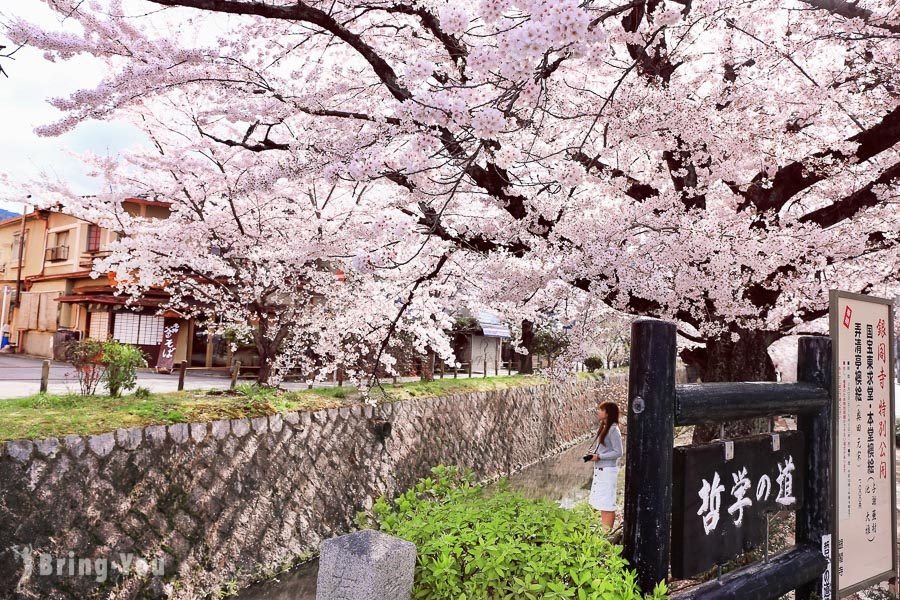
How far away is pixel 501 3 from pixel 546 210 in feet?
15.0

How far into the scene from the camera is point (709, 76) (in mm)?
7898

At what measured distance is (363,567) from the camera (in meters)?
2.62

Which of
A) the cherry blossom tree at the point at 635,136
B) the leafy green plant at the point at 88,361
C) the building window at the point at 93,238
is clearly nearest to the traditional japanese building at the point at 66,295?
the building window at the point at 93,238

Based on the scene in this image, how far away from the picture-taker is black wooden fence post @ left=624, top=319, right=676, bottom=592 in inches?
123

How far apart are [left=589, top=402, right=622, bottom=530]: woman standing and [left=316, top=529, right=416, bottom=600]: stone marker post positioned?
5.86 meters

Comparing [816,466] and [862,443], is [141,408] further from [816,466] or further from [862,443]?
[862,443]

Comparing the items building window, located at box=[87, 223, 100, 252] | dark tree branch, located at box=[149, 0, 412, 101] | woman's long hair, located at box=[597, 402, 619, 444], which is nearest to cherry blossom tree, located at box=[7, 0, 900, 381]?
dark tree branch, located at box=[149, 0, 412, 101]

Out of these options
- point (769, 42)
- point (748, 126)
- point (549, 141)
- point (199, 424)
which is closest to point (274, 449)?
point (199, 424)

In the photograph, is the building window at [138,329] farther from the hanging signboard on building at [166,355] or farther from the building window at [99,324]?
the hanging signboard on building at [166,355]

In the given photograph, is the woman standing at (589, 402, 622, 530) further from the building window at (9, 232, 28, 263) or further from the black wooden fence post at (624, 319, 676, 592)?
the building window at (9, 232, 28, 263)

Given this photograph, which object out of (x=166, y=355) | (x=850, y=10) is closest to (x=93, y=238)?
(x=166, y=355)

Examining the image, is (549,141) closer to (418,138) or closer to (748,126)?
(748,126)

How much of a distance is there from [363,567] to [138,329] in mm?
26346

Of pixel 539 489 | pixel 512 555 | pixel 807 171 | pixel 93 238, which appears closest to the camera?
pixel 512 555
